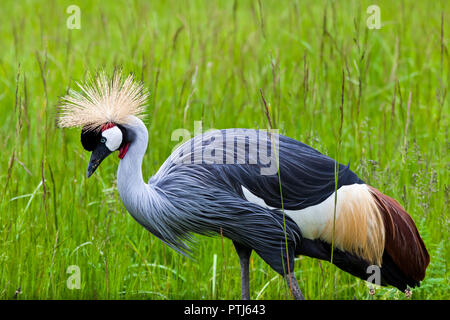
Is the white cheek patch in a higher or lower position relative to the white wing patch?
higher

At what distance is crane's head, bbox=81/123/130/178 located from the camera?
6.72 ft

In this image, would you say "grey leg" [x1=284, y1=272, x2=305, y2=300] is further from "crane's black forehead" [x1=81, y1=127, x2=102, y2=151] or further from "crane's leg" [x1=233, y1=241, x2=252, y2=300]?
"crane's black forehead" [x1=81, y1=127, x2=102, y2=151]

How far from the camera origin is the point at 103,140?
6.75 feet

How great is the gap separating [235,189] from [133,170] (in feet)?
1.13

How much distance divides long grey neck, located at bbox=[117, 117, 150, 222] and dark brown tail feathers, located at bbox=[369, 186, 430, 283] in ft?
2.64

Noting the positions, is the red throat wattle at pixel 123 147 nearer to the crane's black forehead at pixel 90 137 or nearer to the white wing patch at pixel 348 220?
the crane's black forehead at pixel 90 137

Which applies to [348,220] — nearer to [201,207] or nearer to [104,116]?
[201,207]

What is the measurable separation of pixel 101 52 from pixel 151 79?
109 centimetres

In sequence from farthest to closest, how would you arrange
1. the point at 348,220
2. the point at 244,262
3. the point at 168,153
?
the point at 168,153, the point at 244,262, the point at 348,220

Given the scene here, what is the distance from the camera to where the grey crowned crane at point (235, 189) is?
207cm

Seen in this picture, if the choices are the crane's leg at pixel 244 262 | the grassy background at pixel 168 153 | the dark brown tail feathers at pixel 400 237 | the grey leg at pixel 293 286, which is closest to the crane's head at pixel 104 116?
the grassy background at pixel 168 153

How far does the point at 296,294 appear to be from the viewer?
2.13 m

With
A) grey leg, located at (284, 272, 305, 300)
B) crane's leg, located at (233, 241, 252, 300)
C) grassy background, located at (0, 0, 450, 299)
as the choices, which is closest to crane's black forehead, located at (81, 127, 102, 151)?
grassy background, located at (0, 0, 450, 299)

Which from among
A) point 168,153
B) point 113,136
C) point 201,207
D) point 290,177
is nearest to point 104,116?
point 113,136
